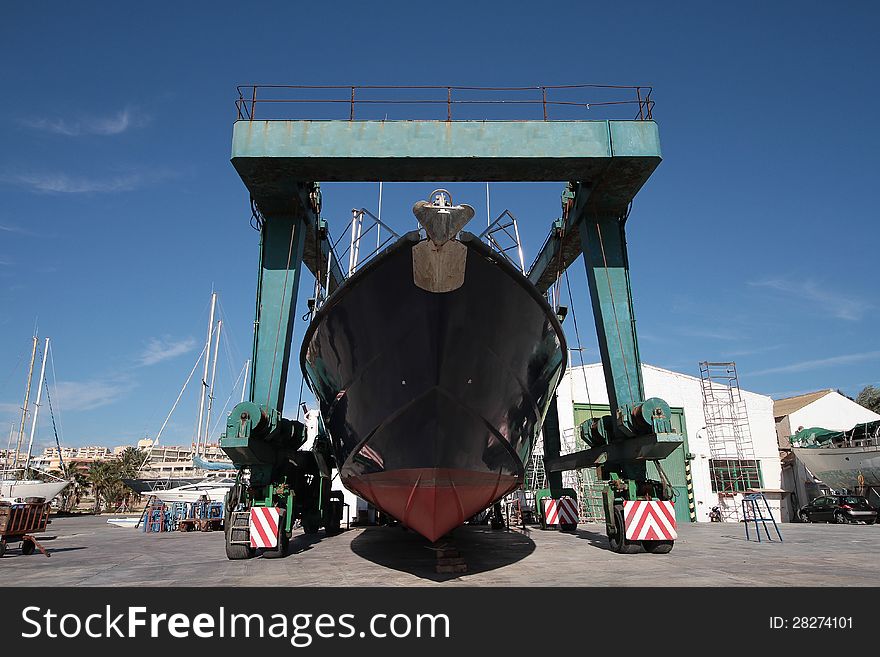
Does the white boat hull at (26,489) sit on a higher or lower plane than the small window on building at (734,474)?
lower

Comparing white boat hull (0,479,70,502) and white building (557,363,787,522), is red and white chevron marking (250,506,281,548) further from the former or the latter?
white boat hull (0,479,70,502)

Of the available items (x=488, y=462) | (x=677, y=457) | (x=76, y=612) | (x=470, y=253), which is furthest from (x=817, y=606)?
(x=677, y=457)

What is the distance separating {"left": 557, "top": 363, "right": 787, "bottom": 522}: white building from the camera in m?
25.2

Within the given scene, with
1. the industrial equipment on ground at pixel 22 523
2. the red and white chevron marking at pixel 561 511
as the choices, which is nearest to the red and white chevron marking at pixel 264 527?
the industrial equipment on ground at pixel 22 523

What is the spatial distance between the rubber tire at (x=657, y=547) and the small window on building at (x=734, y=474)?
1986cm

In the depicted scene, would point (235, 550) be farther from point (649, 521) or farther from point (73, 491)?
point (73, 491)

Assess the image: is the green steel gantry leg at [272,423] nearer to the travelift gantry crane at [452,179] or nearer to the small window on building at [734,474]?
the travelift gantry crane at [452,179]

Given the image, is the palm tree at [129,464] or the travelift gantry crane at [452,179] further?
the palm tree at [129,464]

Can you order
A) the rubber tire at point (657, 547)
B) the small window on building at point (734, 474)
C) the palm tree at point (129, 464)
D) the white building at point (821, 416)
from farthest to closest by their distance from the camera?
the palm tree at point (129, 464) < the white building at point (821, 416) < the small window on building at point (734, 474) < the rubber tire at point (657, 547)

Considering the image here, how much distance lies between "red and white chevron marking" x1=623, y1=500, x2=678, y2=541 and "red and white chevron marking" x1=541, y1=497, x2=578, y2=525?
5608mm

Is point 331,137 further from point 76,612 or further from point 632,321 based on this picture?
point 76,612

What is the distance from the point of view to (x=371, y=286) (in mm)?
6238

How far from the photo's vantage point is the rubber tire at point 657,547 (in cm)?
879

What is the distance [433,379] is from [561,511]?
9828 millimetres
